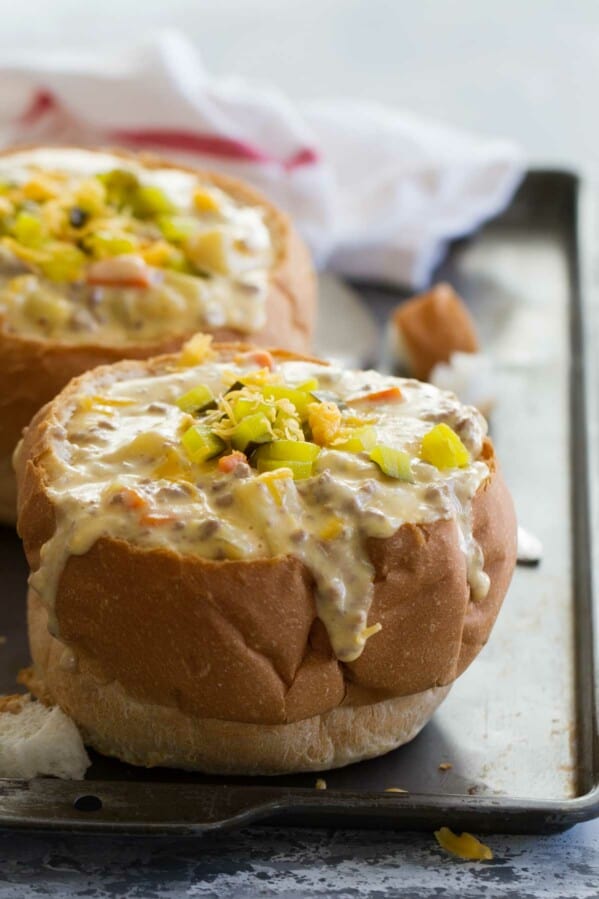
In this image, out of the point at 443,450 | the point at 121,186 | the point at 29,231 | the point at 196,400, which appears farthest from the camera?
the point at 121,186

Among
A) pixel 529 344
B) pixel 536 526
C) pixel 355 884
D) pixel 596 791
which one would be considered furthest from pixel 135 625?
pixel 529 344

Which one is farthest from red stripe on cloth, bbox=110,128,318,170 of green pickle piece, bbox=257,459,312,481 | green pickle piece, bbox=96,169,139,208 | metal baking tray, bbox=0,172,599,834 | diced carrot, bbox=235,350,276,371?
green pickle piece, bbox=257,459,312,481

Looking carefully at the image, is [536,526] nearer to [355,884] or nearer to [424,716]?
[424,716]

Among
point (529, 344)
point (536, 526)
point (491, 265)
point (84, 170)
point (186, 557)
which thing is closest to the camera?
point (186, 557)

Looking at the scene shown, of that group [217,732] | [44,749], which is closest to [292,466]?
[217,732]

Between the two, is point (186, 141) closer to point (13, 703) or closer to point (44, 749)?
Answer: point (13, 703)

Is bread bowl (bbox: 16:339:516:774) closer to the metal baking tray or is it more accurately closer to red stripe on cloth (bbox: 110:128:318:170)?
the metal baking tray
